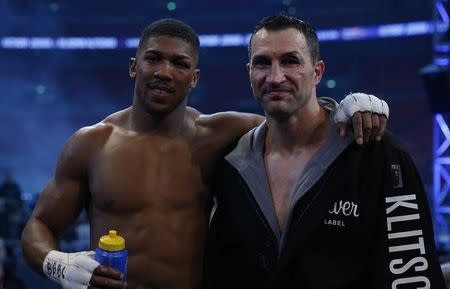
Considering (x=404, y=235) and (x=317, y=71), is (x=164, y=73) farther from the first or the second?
(x=404, y=235)

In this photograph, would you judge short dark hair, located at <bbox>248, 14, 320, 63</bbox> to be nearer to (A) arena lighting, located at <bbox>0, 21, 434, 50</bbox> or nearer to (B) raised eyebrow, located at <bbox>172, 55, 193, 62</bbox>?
(B) raised eyebrow, located at <bbox>172, 55, 193, 62</bbox>

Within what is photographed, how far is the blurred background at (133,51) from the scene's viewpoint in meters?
14.8

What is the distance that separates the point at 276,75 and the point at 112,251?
2.45 feet

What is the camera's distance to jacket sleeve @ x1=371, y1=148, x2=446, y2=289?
1.83 metres

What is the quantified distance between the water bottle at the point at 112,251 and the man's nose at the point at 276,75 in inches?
27.0

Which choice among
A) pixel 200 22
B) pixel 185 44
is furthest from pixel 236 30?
pixel 185 44

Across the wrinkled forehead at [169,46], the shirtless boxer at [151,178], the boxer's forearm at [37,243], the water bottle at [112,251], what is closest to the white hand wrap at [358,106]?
the shirtless boxer at [151,178]

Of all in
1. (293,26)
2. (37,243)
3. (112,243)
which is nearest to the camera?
(112,243)

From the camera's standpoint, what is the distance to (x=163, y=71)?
89.7 inches

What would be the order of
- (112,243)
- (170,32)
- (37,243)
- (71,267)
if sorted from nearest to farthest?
(112,243) < (71,267) < (37,243) < (170,32)

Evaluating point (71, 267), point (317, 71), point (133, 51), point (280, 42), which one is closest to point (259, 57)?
point (280, 42)

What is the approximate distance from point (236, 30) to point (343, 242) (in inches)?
565

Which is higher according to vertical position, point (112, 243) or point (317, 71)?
point (317, 71)

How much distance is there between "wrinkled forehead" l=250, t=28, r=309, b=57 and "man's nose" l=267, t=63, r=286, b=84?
0.16ft
